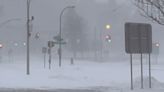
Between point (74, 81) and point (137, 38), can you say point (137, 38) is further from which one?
point (74, 81)

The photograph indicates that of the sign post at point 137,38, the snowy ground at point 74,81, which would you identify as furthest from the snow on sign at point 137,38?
the snowy ground at point 74,81

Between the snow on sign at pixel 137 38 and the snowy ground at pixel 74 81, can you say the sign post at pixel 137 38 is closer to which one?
the snow on sign at pixel 137 38

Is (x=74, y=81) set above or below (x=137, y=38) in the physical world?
below

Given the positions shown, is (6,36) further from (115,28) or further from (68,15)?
(68,15)

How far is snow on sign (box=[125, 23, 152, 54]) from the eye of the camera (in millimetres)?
28141

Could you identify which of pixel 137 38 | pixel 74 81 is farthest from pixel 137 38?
pixel 74 81

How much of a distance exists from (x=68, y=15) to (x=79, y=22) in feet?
12.1

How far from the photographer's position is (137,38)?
2834 cm

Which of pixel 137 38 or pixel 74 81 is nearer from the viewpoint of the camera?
pixel 137 38

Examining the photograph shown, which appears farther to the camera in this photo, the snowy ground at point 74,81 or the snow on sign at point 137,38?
the snowy ground at point 74,81

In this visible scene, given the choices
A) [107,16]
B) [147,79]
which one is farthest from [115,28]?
[147,79]

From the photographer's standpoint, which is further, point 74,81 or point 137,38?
point 74,81

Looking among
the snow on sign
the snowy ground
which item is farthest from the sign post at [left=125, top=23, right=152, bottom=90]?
the snowy ground

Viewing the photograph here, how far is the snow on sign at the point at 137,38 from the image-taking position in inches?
1108
